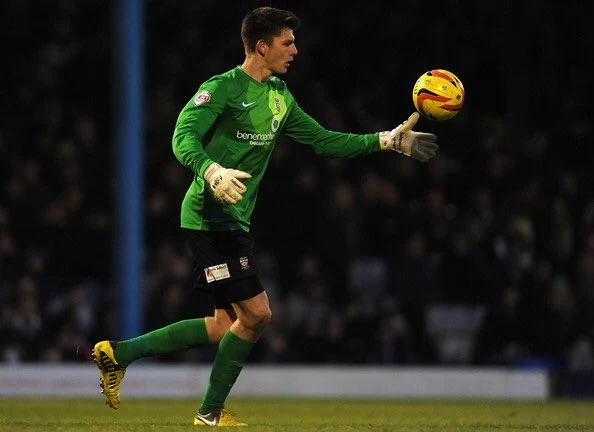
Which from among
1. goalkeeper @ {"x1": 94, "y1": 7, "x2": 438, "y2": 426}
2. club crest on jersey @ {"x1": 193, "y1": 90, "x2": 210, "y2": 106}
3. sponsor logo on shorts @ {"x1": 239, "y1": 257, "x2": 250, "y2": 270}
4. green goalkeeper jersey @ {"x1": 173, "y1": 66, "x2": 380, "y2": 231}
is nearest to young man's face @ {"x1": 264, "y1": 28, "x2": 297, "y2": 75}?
goalkeeper @ {"x1": 94, "y1": 7, "x2": 438, "y2": 426}

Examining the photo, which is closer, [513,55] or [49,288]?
[49,288]

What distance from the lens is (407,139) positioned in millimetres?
8094

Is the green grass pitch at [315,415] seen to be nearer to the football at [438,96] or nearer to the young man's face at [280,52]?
the football at [438,96]

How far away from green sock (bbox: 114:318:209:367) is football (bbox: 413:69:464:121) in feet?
5.56

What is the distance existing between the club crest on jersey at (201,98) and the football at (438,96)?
4.27 feet

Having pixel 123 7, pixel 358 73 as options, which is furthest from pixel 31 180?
pixel 358 73

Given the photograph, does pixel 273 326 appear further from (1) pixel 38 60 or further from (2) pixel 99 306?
(1) pixel 38 60

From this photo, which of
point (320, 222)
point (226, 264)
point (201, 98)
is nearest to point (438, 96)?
point (201, 98)

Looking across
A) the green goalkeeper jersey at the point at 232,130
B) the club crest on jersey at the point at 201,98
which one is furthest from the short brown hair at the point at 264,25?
the club crest on jersey at the point at 201,98

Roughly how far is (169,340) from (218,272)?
68 centimetres

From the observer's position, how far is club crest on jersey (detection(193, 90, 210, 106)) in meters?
7.45

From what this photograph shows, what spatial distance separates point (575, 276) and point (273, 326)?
2.91 m

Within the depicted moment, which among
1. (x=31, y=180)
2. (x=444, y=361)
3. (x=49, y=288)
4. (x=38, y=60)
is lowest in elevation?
(x=444, y=361)

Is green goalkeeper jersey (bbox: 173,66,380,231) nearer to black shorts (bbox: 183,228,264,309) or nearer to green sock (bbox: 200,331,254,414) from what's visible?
black shorts (bbox: 183,228,264,309)
